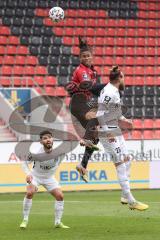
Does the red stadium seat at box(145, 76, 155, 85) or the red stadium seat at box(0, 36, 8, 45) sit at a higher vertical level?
the red stadium seat at box(0, 36, 8, 45)

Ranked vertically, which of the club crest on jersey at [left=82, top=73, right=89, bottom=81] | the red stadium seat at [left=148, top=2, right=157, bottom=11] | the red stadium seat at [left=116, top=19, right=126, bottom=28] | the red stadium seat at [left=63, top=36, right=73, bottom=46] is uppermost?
the red stadium seat at [left=148, top=2, right=157, bottom=11]

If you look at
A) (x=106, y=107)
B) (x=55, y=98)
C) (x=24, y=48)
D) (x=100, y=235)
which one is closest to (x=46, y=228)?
(x=100, y=235)

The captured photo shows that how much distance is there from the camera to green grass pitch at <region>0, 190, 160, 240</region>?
11711 mm

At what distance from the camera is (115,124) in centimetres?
1260

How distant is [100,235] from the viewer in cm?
1173

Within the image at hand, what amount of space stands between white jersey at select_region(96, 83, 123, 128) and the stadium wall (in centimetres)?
1089

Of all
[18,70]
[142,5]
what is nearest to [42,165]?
A: [18,70]

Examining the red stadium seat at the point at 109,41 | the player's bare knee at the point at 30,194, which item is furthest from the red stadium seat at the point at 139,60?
the player's bare knee at the point at 30,194

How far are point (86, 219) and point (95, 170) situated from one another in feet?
31.5

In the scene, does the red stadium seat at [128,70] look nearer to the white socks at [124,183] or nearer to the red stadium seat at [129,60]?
the red stadium seat at [129,60]

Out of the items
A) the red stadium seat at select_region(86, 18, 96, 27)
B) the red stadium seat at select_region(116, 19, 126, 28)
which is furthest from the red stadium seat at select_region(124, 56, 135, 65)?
the red stadium seat at select_region(86, 18, 96, 27)

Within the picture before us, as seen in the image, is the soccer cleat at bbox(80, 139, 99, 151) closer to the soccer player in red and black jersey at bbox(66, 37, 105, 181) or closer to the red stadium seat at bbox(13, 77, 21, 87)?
the soccer player in red and black jersey at bbox(66, 37, 105, 181)

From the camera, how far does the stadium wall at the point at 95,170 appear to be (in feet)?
77.1

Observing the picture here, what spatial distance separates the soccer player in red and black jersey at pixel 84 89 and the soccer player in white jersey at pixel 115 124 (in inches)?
8.8
